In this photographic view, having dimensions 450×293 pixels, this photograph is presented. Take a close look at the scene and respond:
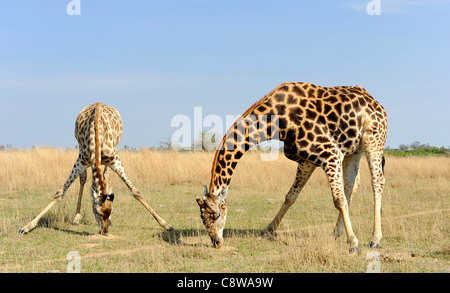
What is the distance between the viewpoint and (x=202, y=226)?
10305 millimetres

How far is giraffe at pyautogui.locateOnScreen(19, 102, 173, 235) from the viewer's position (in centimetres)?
853

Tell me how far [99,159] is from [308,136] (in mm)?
3949

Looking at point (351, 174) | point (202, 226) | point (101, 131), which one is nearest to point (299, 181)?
point (351, 174)

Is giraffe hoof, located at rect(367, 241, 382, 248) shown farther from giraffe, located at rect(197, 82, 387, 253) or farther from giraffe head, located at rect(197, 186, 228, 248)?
giraffe head, located at rect(197, 186, 228, 248)

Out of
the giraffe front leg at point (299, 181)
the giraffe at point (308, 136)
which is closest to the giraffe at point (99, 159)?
the giraffe at point (308, 136)

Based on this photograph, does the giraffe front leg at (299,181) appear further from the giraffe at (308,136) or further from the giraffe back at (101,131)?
the giraffe back at (101,131)

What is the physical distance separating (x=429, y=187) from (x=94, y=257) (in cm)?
1342

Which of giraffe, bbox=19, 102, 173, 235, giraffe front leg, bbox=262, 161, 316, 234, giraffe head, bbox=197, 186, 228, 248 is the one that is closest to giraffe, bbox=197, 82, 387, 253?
giraffe head, bbox=197, 186, 228, 248

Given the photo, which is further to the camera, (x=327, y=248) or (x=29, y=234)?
(x=29, y=234)

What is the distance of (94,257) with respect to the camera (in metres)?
7.55
